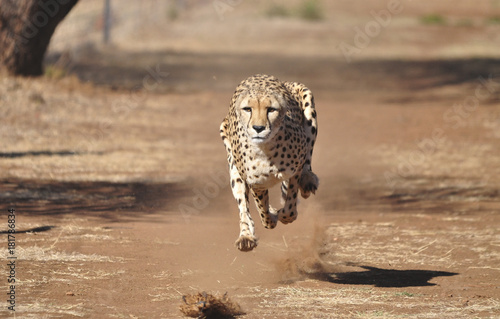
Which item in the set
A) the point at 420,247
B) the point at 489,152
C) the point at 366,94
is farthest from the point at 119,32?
the point at 420,247

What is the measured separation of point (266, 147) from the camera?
19.2ft

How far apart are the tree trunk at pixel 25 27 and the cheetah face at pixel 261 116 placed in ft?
31.4

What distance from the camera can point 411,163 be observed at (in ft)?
39.9

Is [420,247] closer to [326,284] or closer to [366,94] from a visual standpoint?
[326,284]

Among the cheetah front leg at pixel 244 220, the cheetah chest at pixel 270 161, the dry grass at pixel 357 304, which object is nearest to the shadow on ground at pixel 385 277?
the dry grass at pixel 357 304

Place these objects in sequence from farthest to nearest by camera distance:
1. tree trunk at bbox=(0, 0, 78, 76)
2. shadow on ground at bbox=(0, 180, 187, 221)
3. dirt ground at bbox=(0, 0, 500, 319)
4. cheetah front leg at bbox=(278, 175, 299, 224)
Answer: tree trunk at bbox=(0, 0, 78, 76), shadow on ground at bbox=(0, 180, 187, 221), cheetah front leg at bbox=(278, 175, 299, 224), dirt ground at bbox=(0, 0, 500, 319)

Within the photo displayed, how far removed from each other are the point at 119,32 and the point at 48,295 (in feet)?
77.5

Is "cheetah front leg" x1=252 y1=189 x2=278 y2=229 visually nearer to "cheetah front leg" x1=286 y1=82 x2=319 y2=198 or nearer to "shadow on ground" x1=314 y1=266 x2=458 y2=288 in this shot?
"cheetah front leg" x1=286 y1=82 x2=319 y2=198

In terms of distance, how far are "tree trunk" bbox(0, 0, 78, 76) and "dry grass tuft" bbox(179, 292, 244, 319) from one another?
10324 millimetres

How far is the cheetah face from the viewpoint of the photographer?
5566mm

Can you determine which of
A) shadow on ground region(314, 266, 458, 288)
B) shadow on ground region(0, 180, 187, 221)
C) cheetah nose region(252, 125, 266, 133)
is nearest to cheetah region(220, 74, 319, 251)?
cheetah nose region(252, 125, 266, 133)

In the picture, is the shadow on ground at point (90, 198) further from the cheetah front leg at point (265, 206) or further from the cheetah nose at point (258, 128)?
the cheetah nose at point (258, 128)

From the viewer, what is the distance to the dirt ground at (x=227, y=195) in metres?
5.84

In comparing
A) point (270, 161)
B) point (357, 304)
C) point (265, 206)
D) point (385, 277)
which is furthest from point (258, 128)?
point (385, 277)
